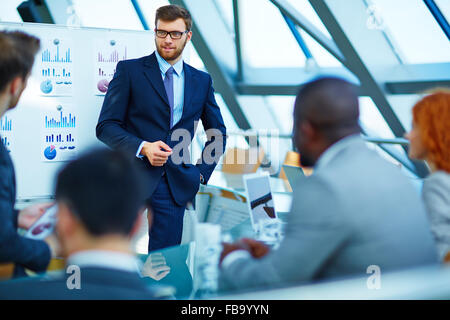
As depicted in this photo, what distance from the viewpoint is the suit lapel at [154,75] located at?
2.89 metres

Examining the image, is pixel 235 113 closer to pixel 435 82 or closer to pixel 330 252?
pixel 435 82

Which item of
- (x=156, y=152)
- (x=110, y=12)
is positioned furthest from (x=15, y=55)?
(x=110, y=12)

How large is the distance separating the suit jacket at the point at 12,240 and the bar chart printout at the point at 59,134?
6.23 feet

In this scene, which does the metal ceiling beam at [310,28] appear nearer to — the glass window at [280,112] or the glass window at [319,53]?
the glass window at [319,53]

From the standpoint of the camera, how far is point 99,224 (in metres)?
1.16

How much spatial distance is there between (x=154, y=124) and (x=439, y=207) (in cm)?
157

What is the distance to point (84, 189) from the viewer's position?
1.15 metres

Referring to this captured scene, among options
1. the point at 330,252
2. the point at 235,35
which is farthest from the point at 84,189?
the point at 235,35

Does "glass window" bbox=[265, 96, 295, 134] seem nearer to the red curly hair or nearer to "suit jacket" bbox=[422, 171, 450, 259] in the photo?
the red curly hair

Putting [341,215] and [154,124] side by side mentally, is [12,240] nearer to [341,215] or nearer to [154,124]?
[341,215]

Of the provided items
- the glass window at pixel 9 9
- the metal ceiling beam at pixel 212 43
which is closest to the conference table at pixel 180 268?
the metal ceiling beam at pixel 212 43

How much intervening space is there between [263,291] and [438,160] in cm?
108

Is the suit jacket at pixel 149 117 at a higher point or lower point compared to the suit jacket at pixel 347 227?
higher

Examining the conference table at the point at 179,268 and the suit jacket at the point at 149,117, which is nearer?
the conference table at the point at 179,268
